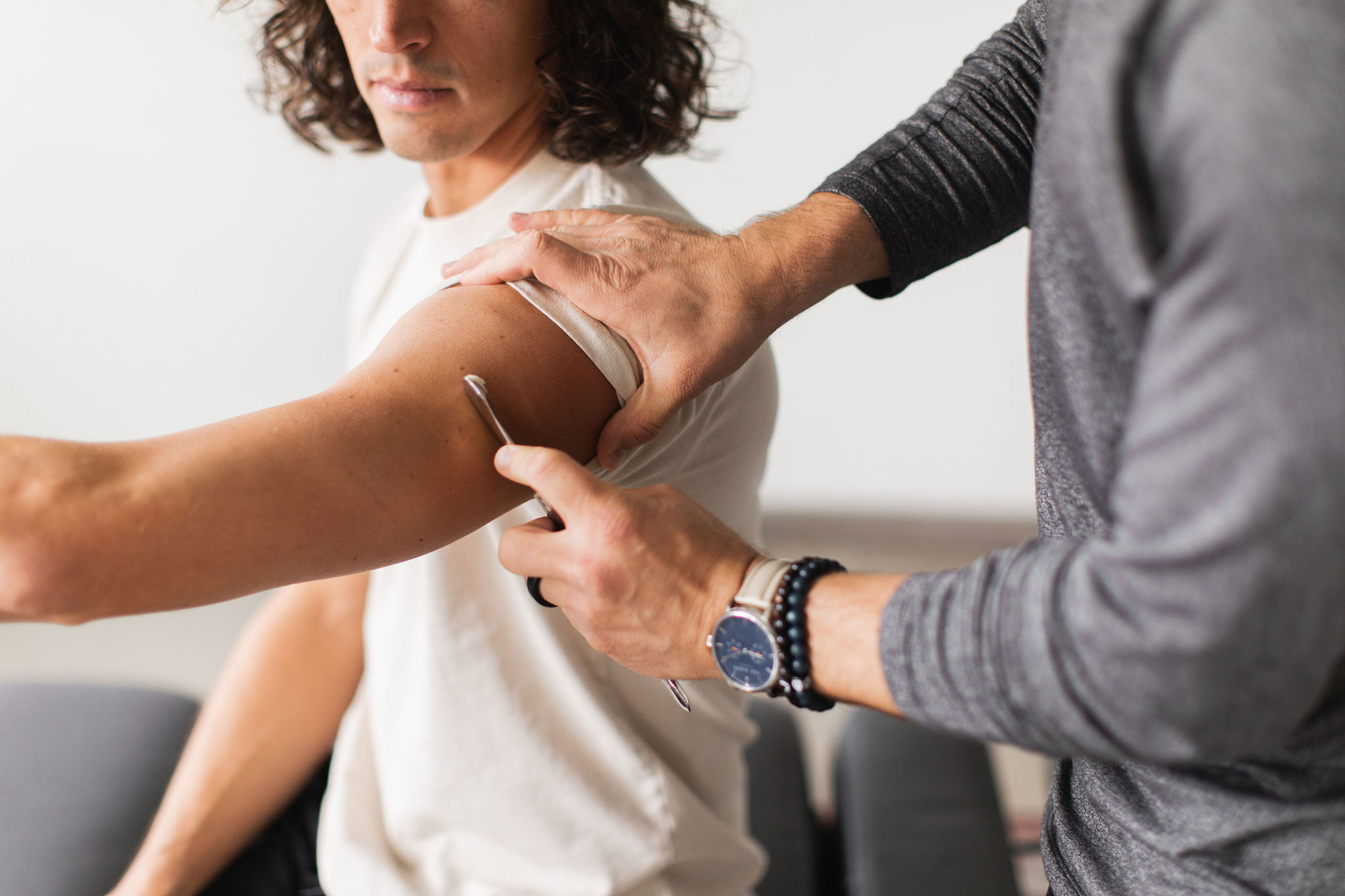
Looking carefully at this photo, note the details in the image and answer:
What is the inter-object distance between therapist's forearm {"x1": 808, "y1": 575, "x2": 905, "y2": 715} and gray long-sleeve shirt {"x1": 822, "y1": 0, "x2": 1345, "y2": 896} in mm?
18

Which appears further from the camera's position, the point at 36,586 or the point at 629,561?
the point at 629,561

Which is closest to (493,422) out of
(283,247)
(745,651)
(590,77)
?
(745,651)

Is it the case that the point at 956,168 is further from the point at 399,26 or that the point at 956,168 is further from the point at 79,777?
the point at 79,777

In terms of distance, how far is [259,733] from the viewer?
1.19 m

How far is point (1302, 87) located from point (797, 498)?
1.48 meters

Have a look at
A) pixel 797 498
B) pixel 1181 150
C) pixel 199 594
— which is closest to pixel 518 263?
pixel 199 594

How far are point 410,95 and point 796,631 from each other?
0.65 m

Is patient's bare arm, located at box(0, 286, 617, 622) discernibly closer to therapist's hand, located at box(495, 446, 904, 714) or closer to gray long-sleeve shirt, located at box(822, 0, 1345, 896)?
therapist's hand, located at box(495, 446, 904, 714)

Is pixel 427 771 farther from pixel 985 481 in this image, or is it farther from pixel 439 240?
pixel 985 481

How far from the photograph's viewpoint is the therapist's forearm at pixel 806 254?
0.76 m

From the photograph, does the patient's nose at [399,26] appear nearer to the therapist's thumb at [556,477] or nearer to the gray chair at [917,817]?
the therapist's thumb at [556,477]

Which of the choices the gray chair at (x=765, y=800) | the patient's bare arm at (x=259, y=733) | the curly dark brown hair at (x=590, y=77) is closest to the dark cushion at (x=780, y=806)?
the gray chair at (x=765, y=800)

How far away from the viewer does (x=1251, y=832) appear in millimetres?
588

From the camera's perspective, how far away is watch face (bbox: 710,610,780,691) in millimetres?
581
